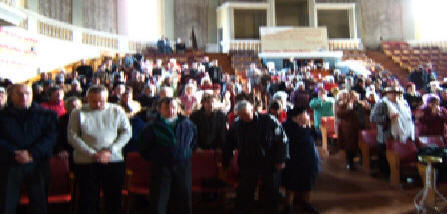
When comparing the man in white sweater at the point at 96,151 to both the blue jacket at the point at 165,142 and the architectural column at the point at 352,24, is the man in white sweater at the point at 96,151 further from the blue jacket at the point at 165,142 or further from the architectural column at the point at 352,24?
the architectural column at the point at 352,24

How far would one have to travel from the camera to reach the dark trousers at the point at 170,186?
3.42m

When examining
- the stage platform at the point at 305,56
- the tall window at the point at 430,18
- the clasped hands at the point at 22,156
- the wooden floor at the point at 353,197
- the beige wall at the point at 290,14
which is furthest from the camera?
the beige wall at the point at 290,14

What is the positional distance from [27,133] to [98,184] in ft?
2.34

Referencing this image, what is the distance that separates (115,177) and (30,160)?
0.68 meters

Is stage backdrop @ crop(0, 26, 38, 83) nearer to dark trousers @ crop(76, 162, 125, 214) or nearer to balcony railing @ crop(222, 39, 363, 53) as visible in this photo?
dark trousers @ crop(76, 162, 125, 214)

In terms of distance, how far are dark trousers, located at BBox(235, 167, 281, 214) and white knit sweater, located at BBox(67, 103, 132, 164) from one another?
3.90ft

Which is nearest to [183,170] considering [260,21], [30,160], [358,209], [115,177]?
[115,177]

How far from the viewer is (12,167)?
328cm

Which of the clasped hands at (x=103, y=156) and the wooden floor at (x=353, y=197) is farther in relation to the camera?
the wooden floor at (x=353, y=197)

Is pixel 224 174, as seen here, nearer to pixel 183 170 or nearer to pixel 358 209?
pixel 183 170

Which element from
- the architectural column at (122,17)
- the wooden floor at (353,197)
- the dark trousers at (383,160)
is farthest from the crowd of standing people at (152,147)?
the architectural column at (122,17)

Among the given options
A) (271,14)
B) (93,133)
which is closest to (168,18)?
(271,14)

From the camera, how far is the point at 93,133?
340 centimetres

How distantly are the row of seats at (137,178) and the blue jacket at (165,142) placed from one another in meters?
0.45
